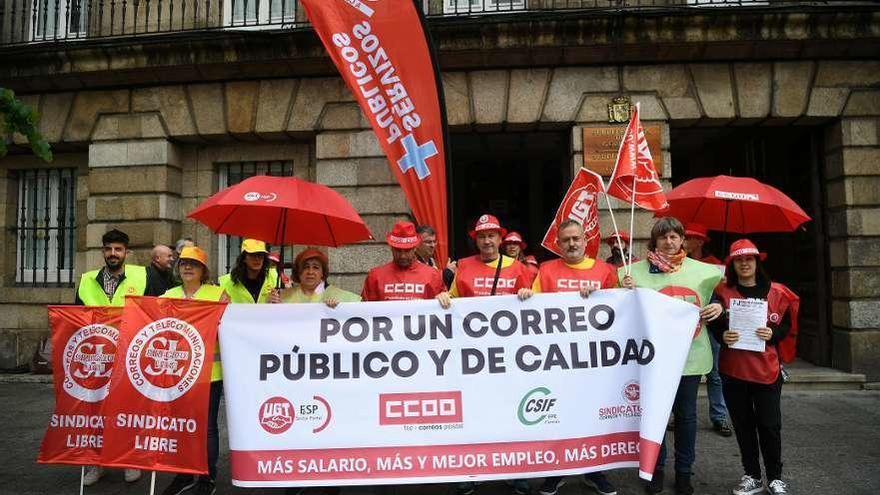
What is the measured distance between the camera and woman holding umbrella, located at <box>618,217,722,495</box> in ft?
13.2

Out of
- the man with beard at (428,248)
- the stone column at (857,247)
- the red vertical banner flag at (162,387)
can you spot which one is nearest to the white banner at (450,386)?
the red vertical banner flag at (162,387)

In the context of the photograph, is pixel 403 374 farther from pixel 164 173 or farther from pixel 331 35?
pixel 164 173

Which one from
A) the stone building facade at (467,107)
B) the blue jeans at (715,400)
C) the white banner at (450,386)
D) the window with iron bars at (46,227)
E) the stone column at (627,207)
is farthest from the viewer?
the window with iron bars at (46,227)

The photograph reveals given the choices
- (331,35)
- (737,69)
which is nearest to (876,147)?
(737,69)

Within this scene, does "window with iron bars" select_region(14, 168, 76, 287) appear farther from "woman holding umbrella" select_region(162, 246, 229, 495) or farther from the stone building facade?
"woman holding umbrella" select_region(162, 246, 229, 495)

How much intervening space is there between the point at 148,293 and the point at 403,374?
285 cm

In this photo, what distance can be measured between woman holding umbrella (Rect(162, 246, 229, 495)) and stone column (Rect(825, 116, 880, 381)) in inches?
325

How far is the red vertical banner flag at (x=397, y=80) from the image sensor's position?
5.44 metres

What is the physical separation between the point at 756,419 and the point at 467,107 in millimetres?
5685

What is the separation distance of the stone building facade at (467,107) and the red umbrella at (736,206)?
2.46 meters

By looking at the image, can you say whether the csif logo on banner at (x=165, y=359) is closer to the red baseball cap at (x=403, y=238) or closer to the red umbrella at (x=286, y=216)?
the red umbrella at (x=286, y=216)

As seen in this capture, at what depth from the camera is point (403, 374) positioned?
12.5 ft

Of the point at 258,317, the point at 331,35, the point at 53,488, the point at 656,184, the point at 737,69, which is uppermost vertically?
the point at 737,69

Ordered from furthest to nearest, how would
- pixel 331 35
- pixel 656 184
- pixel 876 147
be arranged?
pixel 876 147
pixel 331 35
pixel 656 184
